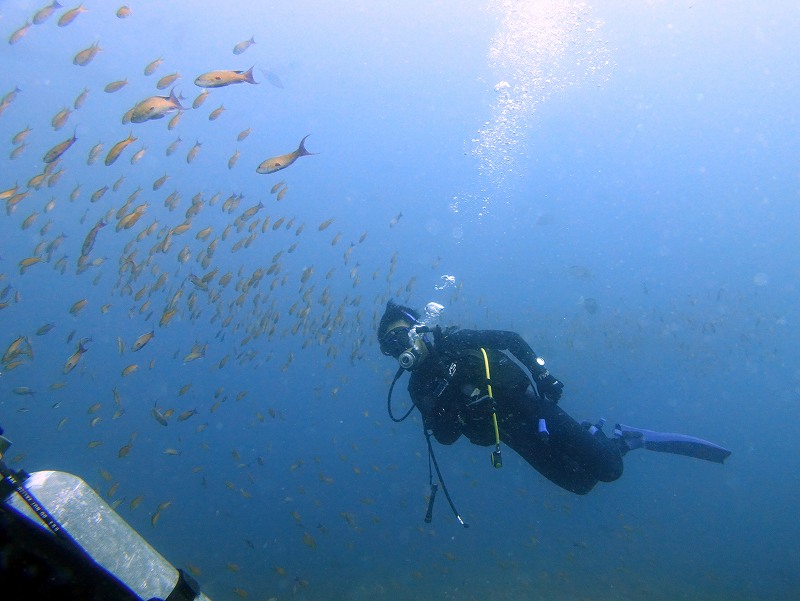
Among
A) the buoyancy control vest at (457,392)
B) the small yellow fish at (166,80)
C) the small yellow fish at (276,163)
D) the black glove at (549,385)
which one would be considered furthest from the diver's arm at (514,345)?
the small yellow fish at (166,80)

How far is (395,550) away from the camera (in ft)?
61.8

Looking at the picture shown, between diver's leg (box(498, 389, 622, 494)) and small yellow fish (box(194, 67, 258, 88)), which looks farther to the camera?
diver's leg (box(498, 389, 622, 494))

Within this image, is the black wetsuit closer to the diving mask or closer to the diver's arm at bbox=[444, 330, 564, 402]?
the diver's arm at bbox=[444, 330, 564, 402]

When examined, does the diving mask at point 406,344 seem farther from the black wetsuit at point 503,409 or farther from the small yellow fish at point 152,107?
the small yellow fish at point 152,107

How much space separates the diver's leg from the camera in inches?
239

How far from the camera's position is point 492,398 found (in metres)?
5.31

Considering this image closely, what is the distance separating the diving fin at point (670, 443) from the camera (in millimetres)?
7574

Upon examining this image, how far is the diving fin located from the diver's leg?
1133 millimetres

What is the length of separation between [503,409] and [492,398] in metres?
0.91

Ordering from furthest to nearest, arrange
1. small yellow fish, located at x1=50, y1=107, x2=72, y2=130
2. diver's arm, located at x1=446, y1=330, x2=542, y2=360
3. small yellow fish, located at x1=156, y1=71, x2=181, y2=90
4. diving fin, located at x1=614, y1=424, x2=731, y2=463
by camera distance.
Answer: small yellow fish, located at x1=156, y1=71, x2=181, y2=90, small yellow fish, located at x1=50, y1=107, x2=72, y2=130, diving fin, located at x1=614, y1=424, x2=731, y2=463, diver's arm, located at x1=446, y1=330, x2=542, y2=360

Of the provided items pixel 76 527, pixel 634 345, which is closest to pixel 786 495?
pixel 634 345

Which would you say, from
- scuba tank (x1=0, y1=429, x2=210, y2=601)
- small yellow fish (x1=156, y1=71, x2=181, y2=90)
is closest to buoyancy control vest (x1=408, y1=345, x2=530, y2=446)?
scuba tank (x1=0, y1=429, x2=210, y2=601)

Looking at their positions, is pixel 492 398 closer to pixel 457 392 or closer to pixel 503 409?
pixel 457 392

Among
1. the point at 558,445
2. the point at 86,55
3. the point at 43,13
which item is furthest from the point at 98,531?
the point at 43,13
